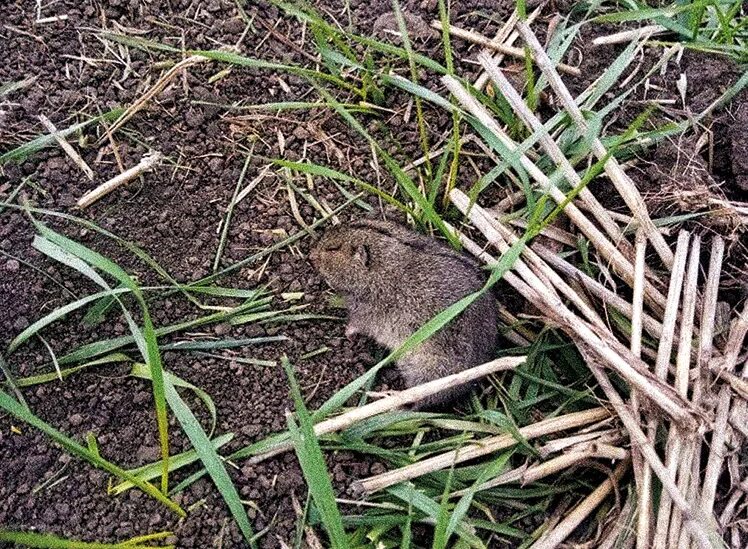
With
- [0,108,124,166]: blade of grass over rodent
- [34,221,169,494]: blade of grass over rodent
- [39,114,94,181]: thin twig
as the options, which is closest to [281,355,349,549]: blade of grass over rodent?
[34,221,169,494]: blade of grass over rodent

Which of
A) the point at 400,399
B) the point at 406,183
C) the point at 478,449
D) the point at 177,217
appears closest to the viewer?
the point at 400,399

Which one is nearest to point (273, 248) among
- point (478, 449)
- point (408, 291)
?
point (408, 291)

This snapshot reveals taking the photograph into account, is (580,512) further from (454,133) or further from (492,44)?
(492,44)

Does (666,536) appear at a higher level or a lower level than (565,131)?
lower

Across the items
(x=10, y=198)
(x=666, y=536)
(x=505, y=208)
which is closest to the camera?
(x=666, y=536)

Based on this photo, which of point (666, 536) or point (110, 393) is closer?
point (666, 536)

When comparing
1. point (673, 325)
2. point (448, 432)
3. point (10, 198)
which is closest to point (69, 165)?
point (10, 198)

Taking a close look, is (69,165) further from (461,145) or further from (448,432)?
(448,432)
